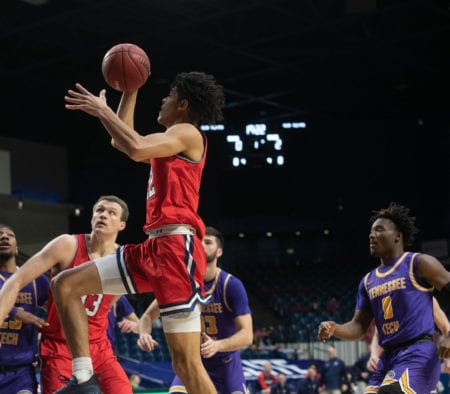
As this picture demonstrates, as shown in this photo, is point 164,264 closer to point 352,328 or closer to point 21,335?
point 352,328

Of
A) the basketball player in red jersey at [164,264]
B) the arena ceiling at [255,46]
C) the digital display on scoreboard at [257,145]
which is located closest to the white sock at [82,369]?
the basketball player in red jersey at [164,264]

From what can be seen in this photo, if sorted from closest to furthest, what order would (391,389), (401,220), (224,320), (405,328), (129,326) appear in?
(391,389)
(405,328)
(401,220)
(129,326)
(224,320)

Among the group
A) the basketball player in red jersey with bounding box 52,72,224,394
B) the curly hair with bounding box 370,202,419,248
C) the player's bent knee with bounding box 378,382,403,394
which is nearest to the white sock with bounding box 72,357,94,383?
the basketball player in red jersey with bounding box 52,72,224,394

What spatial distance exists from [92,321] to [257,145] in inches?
608

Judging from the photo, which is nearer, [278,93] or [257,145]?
[257,145]

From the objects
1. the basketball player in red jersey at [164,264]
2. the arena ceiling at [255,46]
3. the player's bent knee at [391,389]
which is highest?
the arena ceiling at [255,46]

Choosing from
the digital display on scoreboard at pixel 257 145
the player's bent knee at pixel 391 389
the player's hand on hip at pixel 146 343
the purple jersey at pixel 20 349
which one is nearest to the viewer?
the player's bent knee at pixel 391 389

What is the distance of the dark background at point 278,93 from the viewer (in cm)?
1884

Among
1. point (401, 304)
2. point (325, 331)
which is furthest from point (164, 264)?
point (401, 304)

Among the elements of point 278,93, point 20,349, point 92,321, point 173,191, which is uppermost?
point 278,93

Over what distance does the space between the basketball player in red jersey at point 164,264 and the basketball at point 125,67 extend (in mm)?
267

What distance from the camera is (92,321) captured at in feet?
21.1

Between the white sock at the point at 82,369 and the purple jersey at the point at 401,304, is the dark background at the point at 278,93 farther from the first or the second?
the white sock at the point at 82,369

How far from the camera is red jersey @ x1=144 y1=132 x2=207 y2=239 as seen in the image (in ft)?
15.9
